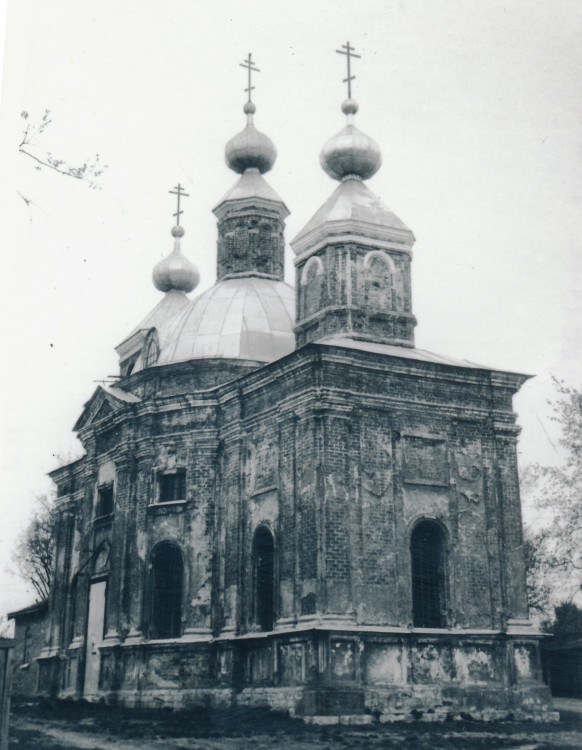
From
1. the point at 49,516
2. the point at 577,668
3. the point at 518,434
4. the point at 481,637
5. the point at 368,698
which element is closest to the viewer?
the point at 368,698

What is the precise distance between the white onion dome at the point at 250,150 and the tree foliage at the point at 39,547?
28.7ft

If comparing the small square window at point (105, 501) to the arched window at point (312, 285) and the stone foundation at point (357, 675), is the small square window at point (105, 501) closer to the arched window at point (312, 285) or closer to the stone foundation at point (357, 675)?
the stone foundation at point (357, 675)

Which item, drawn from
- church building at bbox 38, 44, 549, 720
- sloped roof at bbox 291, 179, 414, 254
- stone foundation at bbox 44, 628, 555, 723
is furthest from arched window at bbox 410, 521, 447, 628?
sloped roof at bbox 291, 179, 414, 254

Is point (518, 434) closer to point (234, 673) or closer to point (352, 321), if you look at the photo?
point (352, 321)

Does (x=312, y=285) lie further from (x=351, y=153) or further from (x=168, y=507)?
(x=168, y=507)

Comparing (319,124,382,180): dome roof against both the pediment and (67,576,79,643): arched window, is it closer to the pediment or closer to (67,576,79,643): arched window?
the pediment

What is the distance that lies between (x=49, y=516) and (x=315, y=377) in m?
10.9

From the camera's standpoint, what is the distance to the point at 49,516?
2406 centimetres

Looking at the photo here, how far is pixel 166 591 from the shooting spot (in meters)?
18.3

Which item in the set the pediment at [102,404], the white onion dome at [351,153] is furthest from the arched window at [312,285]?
the pediment at [102,404]

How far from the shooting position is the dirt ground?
1234cm

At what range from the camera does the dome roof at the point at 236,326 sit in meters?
20.3

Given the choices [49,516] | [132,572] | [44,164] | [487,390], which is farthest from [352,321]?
[49,516]

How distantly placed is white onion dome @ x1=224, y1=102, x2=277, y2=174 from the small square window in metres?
8.03
